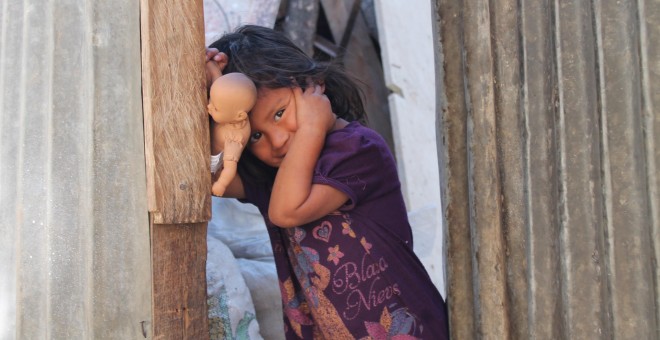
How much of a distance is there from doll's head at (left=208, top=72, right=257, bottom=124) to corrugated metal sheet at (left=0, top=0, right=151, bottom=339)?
17 cm

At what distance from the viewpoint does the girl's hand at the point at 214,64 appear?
70.3 inches

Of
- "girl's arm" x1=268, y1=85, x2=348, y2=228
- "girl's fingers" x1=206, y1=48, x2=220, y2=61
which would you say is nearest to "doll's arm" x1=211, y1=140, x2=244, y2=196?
"girl's arm" x1=268, y1=85, x2=348, y2=228

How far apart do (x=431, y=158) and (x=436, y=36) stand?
9.15 feet

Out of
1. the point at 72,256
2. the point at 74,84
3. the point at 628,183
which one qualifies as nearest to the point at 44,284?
the point at 72,256

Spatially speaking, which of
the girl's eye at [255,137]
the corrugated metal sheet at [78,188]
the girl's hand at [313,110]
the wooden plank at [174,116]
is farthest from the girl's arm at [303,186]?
the corrugated metal sheet at [78,188]

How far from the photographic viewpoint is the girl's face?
6.22 feet

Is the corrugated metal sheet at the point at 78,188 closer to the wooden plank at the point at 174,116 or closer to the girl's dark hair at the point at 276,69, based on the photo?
the wooden plank at the point at 174,116

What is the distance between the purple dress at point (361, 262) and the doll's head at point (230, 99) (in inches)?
10.2

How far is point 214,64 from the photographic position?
1.82 metres

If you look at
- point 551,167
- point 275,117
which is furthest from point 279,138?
point 551,167

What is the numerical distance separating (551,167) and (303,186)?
59cm

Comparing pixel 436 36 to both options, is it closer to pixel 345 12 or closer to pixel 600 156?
pixel 600 156

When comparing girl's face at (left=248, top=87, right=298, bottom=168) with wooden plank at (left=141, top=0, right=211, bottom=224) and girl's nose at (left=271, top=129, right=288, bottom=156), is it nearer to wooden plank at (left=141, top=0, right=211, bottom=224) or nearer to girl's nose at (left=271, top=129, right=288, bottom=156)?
girl's nose at (left=271, top=129, right=288, bottom=156)

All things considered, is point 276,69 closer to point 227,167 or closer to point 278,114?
point 278,114
